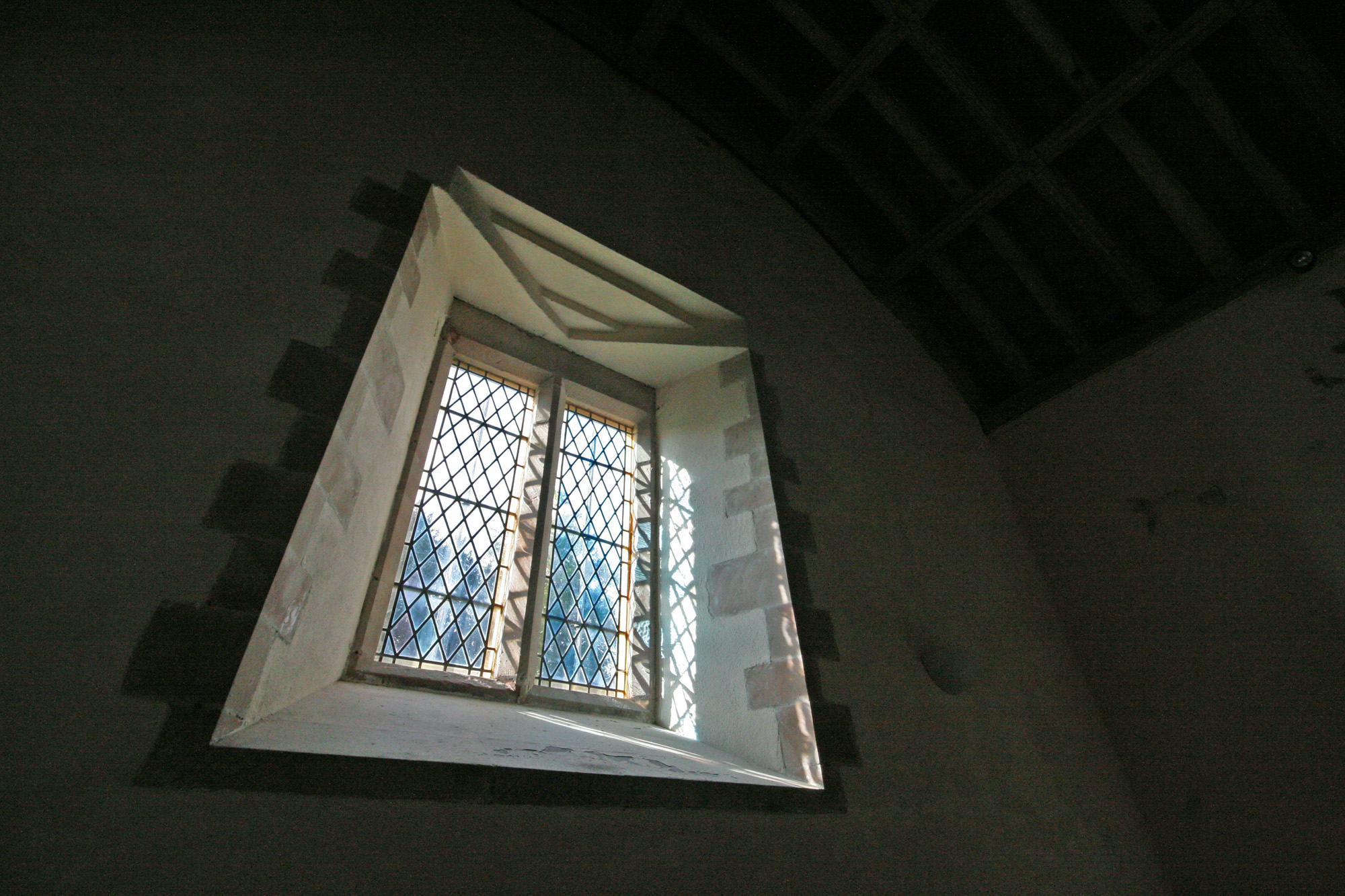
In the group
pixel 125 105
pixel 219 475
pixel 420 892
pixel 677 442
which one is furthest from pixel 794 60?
pixel 420 892

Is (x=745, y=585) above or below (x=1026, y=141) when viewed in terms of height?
below

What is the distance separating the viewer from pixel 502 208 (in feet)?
7.70

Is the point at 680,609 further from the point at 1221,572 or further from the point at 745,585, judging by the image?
the point at 1221,572

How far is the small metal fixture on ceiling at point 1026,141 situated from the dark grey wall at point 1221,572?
36cm

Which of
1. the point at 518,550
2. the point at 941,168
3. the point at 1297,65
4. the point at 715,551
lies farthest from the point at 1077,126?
the point at 518,550

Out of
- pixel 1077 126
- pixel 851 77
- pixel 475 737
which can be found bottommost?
pixel 475 737

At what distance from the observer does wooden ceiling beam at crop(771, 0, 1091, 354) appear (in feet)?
10.8

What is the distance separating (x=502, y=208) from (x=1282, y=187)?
3.62 m

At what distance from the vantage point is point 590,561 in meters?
2.42

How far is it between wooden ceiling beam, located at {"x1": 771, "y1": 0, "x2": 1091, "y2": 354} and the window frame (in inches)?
77.1

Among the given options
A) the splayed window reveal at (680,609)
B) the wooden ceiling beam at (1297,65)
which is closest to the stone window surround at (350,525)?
the splayed window reveal at (680,609)

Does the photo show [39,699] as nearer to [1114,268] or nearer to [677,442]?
[677,442]

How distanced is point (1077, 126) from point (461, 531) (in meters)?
3.38

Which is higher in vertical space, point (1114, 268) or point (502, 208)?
point (1114, 268)
